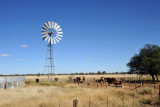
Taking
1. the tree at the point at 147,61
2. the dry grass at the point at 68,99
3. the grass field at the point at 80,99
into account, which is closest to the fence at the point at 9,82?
the grass field at the point at 80,99

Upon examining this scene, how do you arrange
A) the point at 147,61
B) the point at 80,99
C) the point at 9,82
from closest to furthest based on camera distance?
the point at 80,99, the point at 9,82, the point at 147,61

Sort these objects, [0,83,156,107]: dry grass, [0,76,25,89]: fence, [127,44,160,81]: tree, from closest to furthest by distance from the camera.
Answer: [0,83,156,107]: dry grass
[0,76,25,89]: fence
[127,44,160,81]: tree

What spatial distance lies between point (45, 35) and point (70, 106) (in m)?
30.1

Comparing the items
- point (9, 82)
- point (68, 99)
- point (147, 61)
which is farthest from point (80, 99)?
point (147, 61)

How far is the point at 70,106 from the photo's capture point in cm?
1191

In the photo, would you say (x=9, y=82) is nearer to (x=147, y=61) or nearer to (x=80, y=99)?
(x=80, y=99)

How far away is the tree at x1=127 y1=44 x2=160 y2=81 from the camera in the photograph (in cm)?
3832

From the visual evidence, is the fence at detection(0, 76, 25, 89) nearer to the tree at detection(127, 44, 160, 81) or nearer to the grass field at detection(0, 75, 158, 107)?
the grass field at detection(0, 75, 158, 107)

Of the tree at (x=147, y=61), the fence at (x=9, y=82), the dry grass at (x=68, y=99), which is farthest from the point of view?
the tree at (x=147, y=61)

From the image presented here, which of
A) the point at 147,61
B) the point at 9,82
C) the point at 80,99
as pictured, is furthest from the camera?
the point at 147,61

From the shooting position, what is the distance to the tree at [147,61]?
38316mm

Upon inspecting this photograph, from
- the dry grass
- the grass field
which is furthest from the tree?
the dry grass

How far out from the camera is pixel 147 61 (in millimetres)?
38812

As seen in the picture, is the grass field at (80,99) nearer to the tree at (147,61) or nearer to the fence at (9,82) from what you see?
the fence at (9,82)
